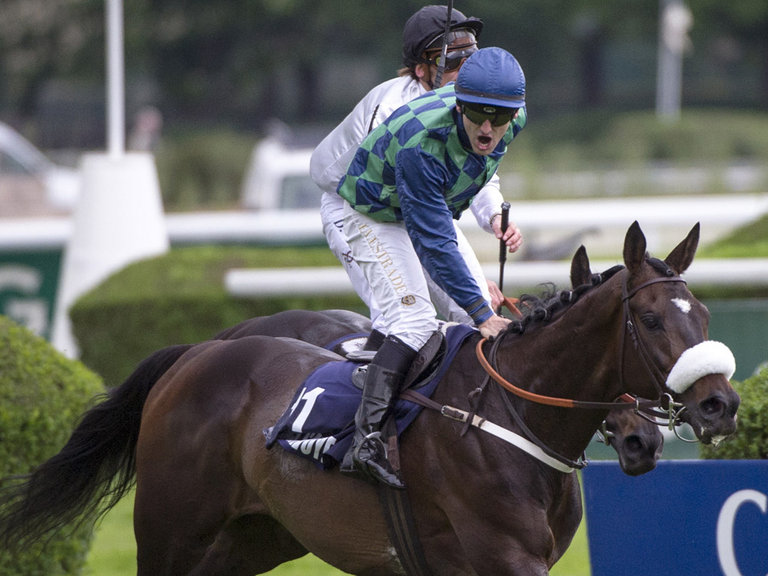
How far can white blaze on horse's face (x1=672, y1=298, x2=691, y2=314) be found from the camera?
143 inches

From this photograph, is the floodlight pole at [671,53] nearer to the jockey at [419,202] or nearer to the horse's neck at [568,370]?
the jockey at [419,202]

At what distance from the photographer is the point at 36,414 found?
221 inches

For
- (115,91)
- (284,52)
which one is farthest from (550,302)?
(284,52)

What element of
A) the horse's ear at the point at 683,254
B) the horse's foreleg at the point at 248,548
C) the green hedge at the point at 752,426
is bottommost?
the horse's foreleg at the point at 248,548

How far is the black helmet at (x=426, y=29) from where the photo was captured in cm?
518

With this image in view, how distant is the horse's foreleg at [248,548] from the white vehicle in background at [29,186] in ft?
50.8

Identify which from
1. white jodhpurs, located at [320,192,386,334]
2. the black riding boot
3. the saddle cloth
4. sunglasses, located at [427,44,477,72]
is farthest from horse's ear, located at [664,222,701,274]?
sunglasses, located at [427,44,477,72]

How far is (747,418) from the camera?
4.79 m

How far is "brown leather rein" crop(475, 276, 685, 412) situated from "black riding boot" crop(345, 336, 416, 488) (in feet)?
0.86

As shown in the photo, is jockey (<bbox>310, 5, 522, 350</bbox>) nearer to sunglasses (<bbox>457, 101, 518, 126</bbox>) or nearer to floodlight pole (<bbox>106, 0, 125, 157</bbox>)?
sunglasses (<bbox>457, 101, 518, 126</bbox>)

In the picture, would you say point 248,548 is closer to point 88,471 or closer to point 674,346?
point 88,471

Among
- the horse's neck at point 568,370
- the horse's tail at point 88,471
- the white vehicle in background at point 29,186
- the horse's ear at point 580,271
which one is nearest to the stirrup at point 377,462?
the horse's neck at point 568,370

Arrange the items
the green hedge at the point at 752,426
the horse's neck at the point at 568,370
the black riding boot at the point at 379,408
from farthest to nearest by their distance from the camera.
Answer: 1. the green hedge at the point at 752,426
2. the black riding boot at the point at 379,408
3. the horse's neck at the point at 568,370

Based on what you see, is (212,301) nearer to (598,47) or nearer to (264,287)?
(264,287)
